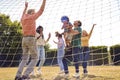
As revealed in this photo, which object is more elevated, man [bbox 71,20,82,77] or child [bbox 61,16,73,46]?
child [bbox 61,16,73,46]

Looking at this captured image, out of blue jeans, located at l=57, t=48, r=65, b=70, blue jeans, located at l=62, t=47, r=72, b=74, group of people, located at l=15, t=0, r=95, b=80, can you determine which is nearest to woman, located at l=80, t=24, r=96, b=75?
group of people, located at l=15, t=0, r=95, b=80

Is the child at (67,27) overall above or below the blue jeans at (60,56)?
above

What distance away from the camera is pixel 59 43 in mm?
9539

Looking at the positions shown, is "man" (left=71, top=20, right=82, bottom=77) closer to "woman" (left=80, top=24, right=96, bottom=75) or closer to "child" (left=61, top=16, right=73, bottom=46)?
"child" (left=61, top=16, right=73, bottom=46)

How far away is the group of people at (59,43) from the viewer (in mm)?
7422

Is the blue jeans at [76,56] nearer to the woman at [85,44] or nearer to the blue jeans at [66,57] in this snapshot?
the blue jeans at [66,57]

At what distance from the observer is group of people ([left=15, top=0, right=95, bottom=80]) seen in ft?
24.3

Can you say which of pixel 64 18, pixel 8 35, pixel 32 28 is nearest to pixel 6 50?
pixel 8 35

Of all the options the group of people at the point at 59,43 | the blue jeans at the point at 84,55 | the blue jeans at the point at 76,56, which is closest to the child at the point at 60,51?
the group of people at the point at 59,43

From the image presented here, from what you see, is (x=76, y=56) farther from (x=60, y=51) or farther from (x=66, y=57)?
(x=60, y=51)

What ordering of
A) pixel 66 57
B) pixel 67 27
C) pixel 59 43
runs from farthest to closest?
1. pixel 59 43
2. pixel 66 57
3. pixel 67 27

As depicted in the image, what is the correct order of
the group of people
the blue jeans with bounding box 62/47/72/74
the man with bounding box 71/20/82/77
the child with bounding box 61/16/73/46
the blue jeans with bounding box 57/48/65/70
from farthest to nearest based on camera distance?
the blue jeans with bounding box 57/48/65/70
the blue jeans with bounding box 62/47/72/74
the man with bounding box 71/20/82/77
the child with bounding box 61/16/73/46
the group of people

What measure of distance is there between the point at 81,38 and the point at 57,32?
2.47ft

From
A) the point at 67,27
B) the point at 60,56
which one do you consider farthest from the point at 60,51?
the point at 67,27
